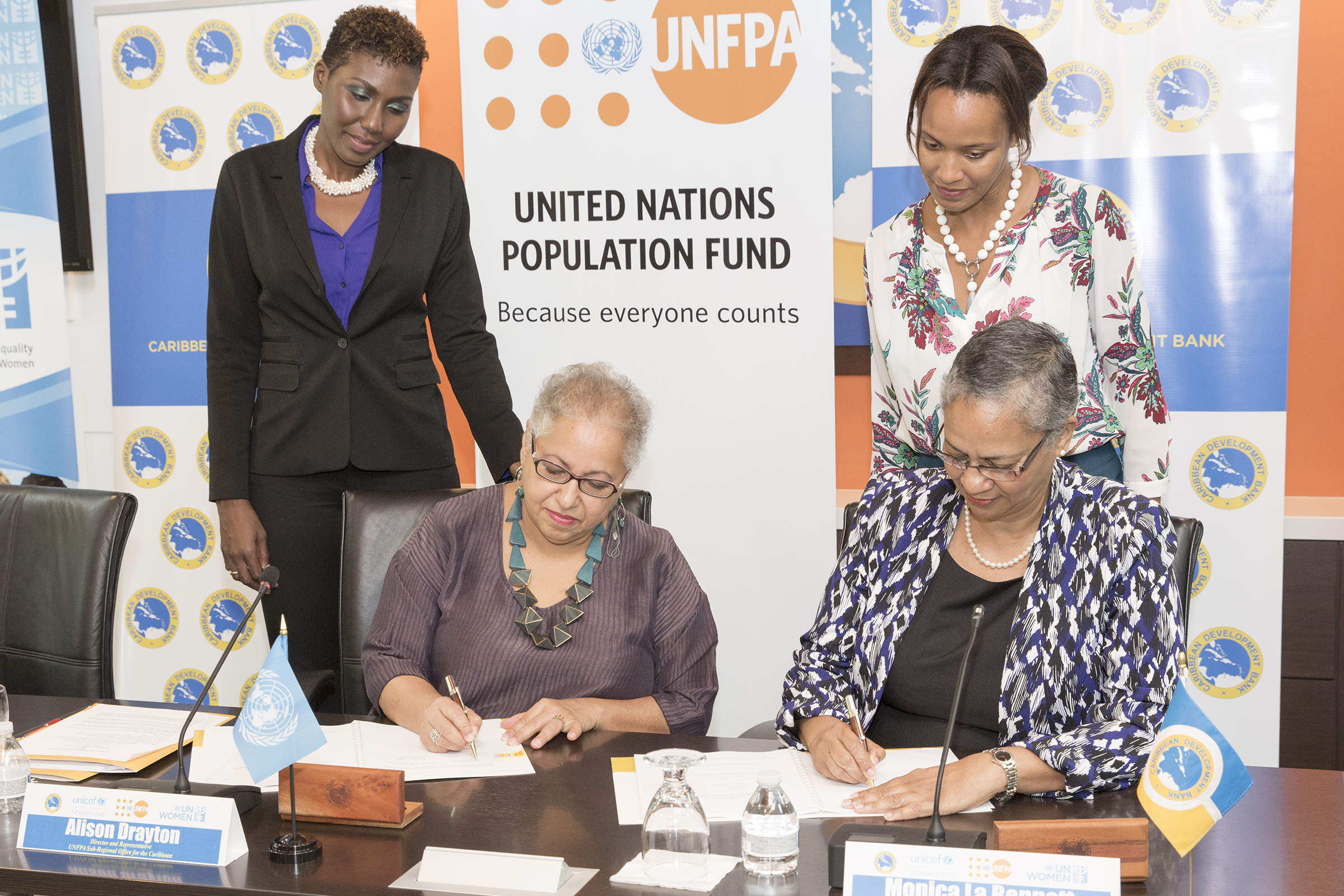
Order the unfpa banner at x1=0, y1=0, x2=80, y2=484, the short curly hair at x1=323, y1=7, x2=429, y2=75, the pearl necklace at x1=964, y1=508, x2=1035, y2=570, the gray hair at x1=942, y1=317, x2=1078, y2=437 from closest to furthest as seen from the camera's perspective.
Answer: the gray hair at x1=942, y1=317, x2=1078, y2=437 < the pearl necklace at x1=964, y1=508, x2=1035, y2=570 < the short curly hair at x1=323, y1=7, x2=429, y2=75 < the unfpa banner at x1=0, y1=0, x2=80, y2=484

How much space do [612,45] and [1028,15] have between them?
1157mm

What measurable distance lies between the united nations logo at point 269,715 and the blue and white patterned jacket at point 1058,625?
758 millimetres

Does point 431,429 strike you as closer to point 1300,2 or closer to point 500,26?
point 500,26

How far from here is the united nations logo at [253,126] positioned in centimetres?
389

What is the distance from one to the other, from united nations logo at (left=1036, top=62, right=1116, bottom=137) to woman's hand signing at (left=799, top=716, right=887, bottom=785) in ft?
7.06

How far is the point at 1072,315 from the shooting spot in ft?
7.88

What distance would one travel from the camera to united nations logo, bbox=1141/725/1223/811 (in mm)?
1284

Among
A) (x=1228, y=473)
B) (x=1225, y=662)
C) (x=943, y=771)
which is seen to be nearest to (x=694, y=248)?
(x=1228, y=473)

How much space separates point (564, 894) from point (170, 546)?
3203 mm

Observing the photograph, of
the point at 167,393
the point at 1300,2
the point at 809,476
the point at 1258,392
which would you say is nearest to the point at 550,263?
the point at 809,476

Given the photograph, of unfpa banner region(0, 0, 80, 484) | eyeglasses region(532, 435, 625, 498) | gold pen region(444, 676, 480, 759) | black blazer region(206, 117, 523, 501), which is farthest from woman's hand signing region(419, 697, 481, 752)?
unfpa banner region(0, 0, 80, 484)

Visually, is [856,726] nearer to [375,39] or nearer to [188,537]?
[375,39]

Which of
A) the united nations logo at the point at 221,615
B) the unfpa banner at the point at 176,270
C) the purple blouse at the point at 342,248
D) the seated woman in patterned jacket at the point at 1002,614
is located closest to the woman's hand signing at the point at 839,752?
the seated woman in patterned jacket at the point at 1002,614

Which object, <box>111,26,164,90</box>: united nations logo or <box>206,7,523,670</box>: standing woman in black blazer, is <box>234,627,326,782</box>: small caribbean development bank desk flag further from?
<box>111,26,164,90</box>: united nations logo
